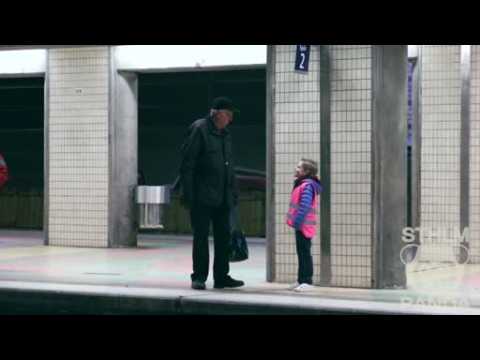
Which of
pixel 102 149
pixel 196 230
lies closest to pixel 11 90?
pixel 102 149

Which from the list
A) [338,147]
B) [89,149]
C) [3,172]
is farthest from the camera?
[3,172]

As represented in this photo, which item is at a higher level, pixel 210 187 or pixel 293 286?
pixel 210 187

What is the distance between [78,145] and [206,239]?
6.87 metres

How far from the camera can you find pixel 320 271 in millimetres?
11078

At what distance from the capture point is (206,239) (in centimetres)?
1047

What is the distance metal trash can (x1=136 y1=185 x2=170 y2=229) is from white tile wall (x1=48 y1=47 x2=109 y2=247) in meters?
0.62

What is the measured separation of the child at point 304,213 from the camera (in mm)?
10422

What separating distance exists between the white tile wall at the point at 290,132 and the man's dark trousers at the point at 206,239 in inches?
39.1

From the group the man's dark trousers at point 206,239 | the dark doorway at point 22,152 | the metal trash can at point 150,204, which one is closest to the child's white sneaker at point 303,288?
the man's dark trousers at point 206,239

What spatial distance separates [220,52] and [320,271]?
18.5 feet

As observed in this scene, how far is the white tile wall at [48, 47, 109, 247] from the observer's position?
16688 millimetres

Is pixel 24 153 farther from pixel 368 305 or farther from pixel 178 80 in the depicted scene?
pixel 368 305

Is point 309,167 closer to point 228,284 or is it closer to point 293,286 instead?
point 293,286

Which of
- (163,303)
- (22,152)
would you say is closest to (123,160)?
(163,303)
